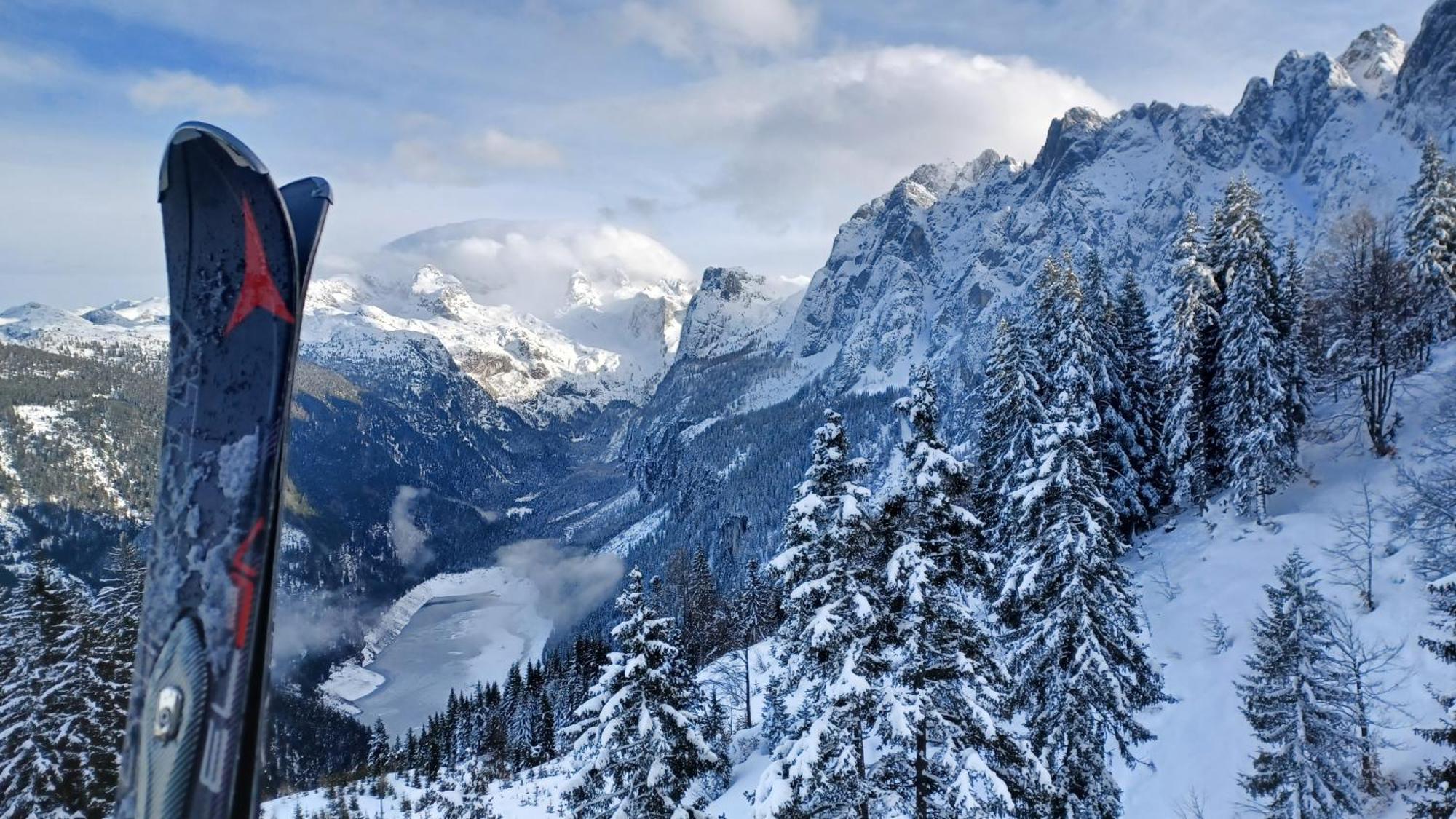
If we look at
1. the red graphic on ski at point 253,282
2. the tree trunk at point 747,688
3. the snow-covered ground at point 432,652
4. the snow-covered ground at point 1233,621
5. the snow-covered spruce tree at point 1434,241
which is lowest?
the snow-covered ground at point 432,652

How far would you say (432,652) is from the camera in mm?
144125

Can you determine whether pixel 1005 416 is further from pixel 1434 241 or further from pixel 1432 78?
pixel 1432 78

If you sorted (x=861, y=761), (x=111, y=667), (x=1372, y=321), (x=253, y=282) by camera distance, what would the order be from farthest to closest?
(x=1372, y=321)
(x=111, y=667)
(x=861, y=761)
(x=253, y=282)

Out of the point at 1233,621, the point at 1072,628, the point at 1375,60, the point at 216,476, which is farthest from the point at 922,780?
the point at 1375,60

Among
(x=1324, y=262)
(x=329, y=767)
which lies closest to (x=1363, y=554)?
(x=1324, y=262)

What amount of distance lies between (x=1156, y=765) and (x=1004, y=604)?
9115mm

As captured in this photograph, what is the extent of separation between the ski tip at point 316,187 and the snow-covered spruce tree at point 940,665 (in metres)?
9.36

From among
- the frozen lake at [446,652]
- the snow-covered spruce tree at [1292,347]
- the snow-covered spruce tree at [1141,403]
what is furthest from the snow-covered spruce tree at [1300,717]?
the frozen lake at [446,652]

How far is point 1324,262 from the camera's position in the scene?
132ft

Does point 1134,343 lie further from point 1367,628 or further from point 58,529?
point 58,529

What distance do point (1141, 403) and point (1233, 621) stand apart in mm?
13451

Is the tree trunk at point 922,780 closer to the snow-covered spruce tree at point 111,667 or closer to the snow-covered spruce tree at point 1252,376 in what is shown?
the snow-covered spruce tree at point 111,667

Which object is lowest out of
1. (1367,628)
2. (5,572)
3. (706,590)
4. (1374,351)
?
(5,572)

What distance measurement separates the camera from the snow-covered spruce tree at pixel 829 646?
10859 millimetres
